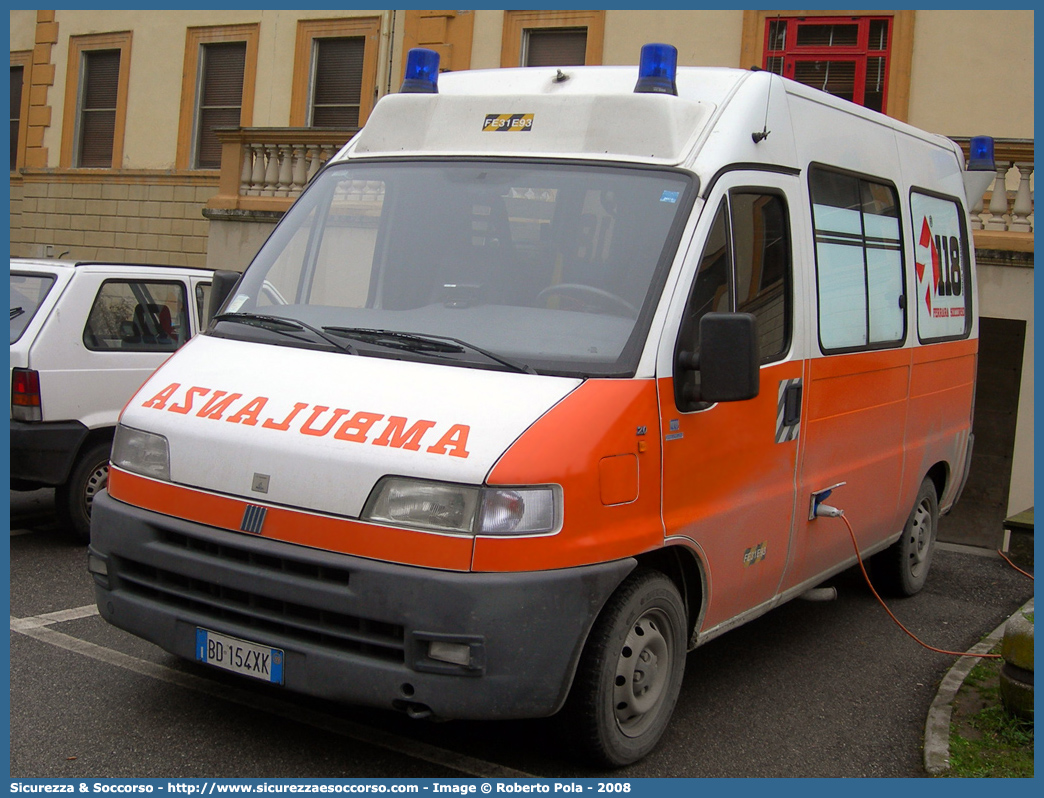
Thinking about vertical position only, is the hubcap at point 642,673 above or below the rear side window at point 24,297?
below

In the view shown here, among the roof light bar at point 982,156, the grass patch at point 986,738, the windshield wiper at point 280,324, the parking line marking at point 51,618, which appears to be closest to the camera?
the windshield wiper at point 280,324

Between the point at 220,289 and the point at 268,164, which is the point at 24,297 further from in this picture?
the point at 268,164

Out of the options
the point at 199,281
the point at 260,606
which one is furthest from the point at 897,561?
the point at 199,281

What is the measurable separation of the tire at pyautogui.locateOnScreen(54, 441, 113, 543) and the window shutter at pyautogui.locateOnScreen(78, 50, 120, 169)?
53.3ft

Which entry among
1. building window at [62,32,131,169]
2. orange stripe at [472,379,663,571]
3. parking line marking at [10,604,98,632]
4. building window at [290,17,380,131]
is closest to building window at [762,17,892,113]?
building window at [290,17,380,131]

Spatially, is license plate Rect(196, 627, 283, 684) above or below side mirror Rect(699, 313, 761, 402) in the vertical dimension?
below

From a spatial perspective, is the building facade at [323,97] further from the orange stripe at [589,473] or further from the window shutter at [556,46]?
the orange stripe at [589,473]

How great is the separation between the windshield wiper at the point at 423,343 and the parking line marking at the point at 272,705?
148 cm

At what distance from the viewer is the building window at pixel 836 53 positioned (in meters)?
15.4

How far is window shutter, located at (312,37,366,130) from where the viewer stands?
19.3 meters

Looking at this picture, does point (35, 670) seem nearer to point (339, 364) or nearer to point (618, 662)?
point (339, 364)

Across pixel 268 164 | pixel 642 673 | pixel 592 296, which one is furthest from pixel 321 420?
pixel 268 164

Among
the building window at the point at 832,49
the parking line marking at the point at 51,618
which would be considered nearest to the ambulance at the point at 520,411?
the parking line marking at the point at 51,618

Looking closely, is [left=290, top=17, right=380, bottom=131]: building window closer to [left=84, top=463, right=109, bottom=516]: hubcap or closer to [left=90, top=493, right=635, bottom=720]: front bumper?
[left=84, top=463, right=109, bottom=516]: hubcap
